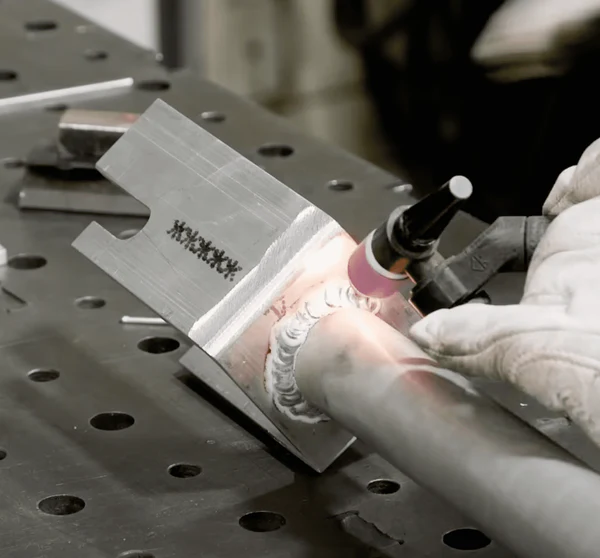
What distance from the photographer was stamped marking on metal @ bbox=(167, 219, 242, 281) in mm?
796

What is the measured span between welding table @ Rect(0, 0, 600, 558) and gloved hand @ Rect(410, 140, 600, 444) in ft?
0.31

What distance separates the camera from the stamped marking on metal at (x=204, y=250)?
0.80 m

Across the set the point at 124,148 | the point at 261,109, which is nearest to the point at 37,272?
the point at 124,148

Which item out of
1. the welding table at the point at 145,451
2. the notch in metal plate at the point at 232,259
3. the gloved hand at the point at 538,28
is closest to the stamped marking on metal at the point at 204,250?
the notch in metal plate at the point at 232,259

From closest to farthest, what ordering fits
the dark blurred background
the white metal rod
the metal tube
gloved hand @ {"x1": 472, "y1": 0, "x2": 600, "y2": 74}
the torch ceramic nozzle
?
the metal tube
the torch ceramic nozzle
the white metal rod
gloved hand @ {"x1": 472, "y1": 0, "x2": 600, "y2": 74}
the dark blurred background

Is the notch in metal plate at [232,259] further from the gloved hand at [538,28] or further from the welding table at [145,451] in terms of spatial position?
the gloved hand at [538,28]

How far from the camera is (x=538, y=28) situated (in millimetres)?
1431

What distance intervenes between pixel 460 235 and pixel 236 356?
38 centimetres

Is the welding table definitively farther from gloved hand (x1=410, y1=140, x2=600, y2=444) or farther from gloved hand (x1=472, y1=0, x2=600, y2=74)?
gloved hand (x1=472, y1=0, x2=600, y2=74)

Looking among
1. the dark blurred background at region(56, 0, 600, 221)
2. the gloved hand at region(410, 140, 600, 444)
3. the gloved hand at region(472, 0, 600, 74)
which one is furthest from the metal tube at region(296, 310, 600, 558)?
the dark blurred background at region(56, 0, 600, 221)

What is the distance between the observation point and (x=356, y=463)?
825 mm

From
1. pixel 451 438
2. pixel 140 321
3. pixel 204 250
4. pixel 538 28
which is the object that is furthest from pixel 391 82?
pixel 451 438

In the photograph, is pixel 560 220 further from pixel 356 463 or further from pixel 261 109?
pixel 261 109

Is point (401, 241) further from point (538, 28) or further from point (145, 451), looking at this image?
point (538, 28)
